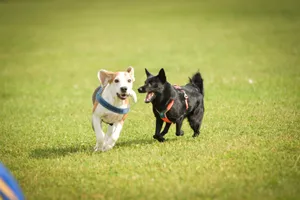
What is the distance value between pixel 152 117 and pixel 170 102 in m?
3.13

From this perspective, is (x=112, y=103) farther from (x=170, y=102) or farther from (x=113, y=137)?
(x=170, y=102)

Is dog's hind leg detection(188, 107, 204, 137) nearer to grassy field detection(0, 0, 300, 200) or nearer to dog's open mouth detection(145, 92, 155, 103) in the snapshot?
grassy field detection(0, 0, 300, 200)

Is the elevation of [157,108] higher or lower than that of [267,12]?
lower

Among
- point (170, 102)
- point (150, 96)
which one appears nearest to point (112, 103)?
point (150, 96)

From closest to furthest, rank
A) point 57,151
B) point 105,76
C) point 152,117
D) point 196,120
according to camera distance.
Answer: point 105,76 < point 57,151 < point 196,120 < point 152,117

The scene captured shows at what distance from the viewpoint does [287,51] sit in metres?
22.7

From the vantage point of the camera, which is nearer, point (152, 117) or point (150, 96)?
point (150, 96)

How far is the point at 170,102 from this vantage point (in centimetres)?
883

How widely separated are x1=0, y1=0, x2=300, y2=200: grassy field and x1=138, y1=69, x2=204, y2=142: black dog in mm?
337

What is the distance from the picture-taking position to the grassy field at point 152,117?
6738 millimetres

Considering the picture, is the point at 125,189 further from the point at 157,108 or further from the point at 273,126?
the point at 273,126

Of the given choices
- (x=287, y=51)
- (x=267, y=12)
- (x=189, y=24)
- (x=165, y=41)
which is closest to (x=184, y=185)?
(x=287, y=51)

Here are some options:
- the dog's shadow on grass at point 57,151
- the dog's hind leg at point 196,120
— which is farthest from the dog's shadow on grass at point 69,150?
the dog's hind leg at point 196,120

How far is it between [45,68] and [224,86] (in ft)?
33.3
